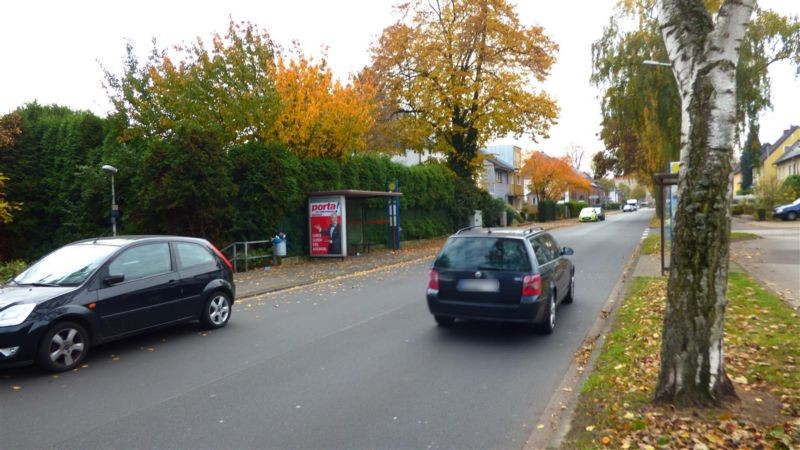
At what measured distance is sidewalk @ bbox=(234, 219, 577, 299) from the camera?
44.2 feet

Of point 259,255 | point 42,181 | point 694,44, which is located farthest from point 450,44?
point 694,44

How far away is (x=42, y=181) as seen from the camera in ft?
67.1

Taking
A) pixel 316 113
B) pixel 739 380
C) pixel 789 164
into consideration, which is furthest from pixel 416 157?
pixel 739 380

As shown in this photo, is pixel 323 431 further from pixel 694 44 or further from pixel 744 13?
pixel 744 13

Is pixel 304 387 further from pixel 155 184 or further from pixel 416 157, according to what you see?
pixel 416 157

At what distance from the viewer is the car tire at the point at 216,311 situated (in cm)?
838

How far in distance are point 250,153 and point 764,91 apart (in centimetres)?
2226

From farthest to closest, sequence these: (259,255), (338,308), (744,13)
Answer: (259,255), (338,308), (744,13)

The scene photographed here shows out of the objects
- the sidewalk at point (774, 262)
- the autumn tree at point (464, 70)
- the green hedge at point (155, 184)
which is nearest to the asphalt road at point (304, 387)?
the sidewalk at point (774, 262)

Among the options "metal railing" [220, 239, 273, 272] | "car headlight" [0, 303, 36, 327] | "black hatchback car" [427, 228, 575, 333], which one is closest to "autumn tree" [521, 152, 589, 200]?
"metal railing" [220, 239, 273, 272]

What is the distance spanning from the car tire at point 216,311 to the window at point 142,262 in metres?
0.90

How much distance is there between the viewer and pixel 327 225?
19.5m

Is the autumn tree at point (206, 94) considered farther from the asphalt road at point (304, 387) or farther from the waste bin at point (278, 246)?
the asphalt road at point (304, 387)

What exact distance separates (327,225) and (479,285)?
12485 mm
